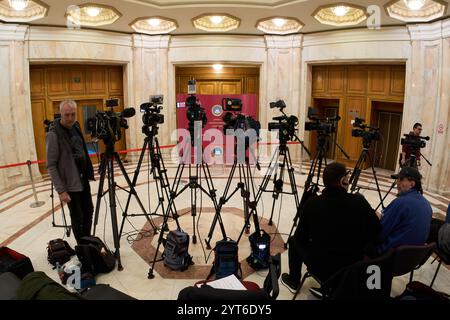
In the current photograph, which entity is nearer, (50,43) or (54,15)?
(54,15)

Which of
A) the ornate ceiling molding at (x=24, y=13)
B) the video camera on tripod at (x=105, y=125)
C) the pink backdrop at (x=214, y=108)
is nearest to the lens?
the video camera on tripod at (x=105, y=125)

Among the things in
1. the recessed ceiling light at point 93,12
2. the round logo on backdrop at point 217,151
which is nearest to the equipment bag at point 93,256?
the round logo on backdrop at point 217,151

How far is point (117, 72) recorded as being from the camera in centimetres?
829

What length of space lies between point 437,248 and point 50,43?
6.92m

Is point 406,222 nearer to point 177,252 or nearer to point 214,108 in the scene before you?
A: point 177,252

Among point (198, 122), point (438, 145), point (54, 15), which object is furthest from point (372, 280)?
point (54, 15)

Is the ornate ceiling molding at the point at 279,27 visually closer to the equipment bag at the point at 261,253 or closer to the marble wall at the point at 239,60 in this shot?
the marble wall at the point at 239,60

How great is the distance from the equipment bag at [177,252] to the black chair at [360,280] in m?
1.44

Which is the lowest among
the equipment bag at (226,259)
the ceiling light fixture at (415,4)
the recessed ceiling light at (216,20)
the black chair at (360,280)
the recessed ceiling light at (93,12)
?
the equipment bag at (226,259)

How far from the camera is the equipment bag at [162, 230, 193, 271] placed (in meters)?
3.40

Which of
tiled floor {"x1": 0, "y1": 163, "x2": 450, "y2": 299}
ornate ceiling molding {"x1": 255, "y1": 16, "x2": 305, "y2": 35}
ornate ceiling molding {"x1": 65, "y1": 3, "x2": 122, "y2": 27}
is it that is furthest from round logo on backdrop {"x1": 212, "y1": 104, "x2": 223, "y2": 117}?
ornate ceiling molding {"x1": 65, "y1": 3, "x2": 122, "y2": 27}

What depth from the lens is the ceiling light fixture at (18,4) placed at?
5768mm

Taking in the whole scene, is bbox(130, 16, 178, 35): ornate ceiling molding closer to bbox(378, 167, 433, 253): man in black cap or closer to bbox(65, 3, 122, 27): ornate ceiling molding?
bbox(65, 3, 122, 27): ornate ceiling molding
